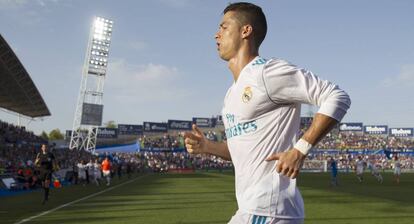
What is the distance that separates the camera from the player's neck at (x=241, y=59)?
370cm

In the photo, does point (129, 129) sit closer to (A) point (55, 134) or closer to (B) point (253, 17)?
(A) point (55, 134)

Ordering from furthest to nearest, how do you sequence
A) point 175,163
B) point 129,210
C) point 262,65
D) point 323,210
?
1. point 175,163
2. point 129,210
3. point 323,210
4. point 262,65

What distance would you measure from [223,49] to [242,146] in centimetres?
81

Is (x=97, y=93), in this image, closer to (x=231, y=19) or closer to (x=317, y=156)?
(x=317, y=156)

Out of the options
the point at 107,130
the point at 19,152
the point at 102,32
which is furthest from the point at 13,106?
the point at 107,130

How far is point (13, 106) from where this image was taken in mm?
63250

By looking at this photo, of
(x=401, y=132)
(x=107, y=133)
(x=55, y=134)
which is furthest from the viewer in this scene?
(x=55, y=134)

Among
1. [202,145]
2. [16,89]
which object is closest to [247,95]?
[202,145]

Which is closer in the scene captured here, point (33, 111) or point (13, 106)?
point (13, 106)

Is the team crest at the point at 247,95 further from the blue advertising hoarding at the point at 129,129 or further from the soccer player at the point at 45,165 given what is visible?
the blue advertising hoarding at the point at 129,129

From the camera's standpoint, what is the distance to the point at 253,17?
11.8 feet

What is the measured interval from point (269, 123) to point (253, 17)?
32.9 inches

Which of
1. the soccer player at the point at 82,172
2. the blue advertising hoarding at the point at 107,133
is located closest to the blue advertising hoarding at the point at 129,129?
the blue advertising hoarding at the point at 107,133

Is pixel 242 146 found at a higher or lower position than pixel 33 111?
lower
